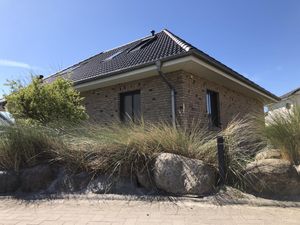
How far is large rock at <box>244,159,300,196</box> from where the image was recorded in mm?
5848

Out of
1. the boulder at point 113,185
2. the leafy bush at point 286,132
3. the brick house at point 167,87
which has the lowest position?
the boulder at point 113,185

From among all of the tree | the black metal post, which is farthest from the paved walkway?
the tree

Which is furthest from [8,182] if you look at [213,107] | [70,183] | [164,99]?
[213,107]

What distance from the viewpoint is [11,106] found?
9.18 m

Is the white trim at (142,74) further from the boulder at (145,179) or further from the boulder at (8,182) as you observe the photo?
the boulder at (8,182)

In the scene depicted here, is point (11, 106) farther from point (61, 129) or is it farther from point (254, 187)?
point (254, 187)

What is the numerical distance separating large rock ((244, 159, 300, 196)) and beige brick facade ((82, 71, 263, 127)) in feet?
11.7

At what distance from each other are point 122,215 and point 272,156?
3340 mm

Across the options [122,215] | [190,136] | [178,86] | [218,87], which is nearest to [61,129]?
[190,136]

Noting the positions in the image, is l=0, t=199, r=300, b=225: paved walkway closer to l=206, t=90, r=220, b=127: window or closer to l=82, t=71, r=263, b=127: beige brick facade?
l=82, t=71, r=263, b=127: beige brick facade

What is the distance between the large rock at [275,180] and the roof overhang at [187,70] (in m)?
4.48

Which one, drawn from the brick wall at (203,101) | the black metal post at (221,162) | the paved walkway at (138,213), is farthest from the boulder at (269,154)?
the brick wall at (203,101)

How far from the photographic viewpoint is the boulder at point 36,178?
22.2 feet

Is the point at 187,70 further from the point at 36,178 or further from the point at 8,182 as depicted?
the point at 8,182
